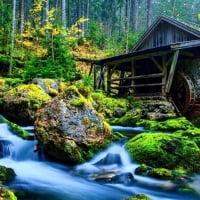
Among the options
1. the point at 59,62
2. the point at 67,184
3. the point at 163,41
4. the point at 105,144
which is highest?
the point at 163,41

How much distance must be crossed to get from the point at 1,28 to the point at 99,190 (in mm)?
17118

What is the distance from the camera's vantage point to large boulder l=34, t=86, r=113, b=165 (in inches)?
348

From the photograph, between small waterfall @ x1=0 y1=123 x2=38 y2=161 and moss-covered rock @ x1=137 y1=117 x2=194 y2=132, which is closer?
small waterfall @ x1=0 y1=123 x2=38 y2=161

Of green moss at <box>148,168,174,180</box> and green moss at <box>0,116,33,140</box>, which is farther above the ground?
green moss at <box>0,116,33,140</box>

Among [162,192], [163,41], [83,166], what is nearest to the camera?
[162,192]

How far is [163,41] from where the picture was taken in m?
20.6

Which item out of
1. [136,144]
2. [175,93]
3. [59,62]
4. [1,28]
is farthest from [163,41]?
[136,144]

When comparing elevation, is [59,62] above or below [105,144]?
above

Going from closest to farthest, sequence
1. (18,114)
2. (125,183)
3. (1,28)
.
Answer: (125,183) → (18,114) → (1,28)

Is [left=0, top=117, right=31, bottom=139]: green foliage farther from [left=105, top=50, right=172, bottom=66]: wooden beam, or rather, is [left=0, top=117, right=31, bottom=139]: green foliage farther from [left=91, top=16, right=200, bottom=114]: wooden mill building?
[left=105, top=50, right=172, bottom=66]: wooden beam

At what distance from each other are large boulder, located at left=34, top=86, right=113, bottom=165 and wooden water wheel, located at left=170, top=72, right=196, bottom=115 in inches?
313

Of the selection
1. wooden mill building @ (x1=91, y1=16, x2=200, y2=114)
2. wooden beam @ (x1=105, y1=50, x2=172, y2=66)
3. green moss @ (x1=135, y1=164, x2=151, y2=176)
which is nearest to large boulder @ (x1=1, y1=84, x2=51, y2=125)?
green moss @ (x1=135, y1=164, x2=151, y2=176)

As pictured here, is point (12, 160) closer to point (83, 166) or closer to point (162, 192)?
point (83, 166)

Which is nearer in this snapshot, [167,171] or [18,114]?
[167,171]
